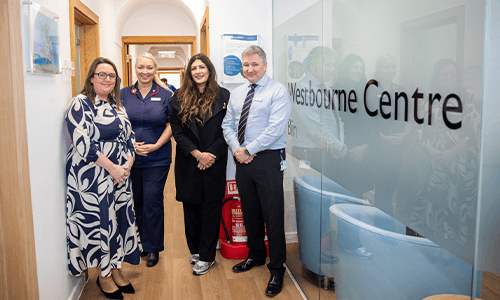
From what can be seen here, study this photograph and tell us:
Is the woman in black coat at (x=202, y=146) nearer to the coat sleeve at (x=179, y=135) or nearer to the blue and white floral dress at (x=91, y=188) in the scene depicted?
the coat sleeve at (x=179, y=135)

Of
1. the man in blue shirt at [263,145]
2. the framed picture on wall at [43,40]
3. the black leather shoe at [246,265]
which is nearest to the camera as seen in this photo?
the framed picture on wall at [43,40]

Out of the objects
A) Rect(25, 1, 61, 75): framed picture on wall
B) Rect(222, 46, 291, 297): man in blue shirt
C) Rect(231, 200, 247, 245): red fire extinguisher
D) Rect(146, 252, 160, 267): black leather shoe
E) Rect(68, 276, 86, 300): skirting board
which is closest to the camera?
Rect(25, 1, 61, 75): framed picture on wall

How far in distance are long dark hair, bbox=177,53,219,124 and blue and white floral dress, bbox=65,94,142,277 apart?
0.50 m

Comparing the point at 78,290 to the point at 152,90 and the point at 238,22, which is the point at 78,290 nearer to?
the point at 152,90

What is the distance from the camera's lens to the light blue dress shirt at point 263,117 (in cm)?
260

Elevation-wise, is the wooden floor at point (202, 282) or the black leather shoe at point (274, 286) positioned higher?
the black leather shoe at point (274, 286)

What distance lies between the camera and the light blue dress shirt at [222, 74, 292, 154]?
260cm

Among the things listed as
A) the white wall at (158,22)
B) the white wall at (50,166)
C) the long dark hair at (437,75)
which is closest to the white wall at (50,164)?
the white wall at (50,166)

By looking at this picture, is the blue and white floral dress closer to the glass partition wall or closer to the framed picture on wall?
the framed picture on wall

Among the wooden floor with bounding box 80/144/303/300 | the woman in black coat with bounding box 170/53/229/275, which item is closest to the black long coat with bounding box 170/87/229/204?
the woman in black coat with bounding box 170/53/229/275

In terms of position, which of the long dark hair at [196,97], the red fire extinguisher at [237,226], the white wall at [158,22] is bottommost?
the red fire extinguisher at [237,226]

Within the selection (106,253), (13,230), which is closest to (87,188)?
(106,253)

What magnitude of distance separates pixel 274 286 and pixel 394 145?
1639mm

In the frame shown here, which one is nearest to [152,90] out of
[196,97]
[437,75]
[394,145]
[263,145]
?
[196,97]
